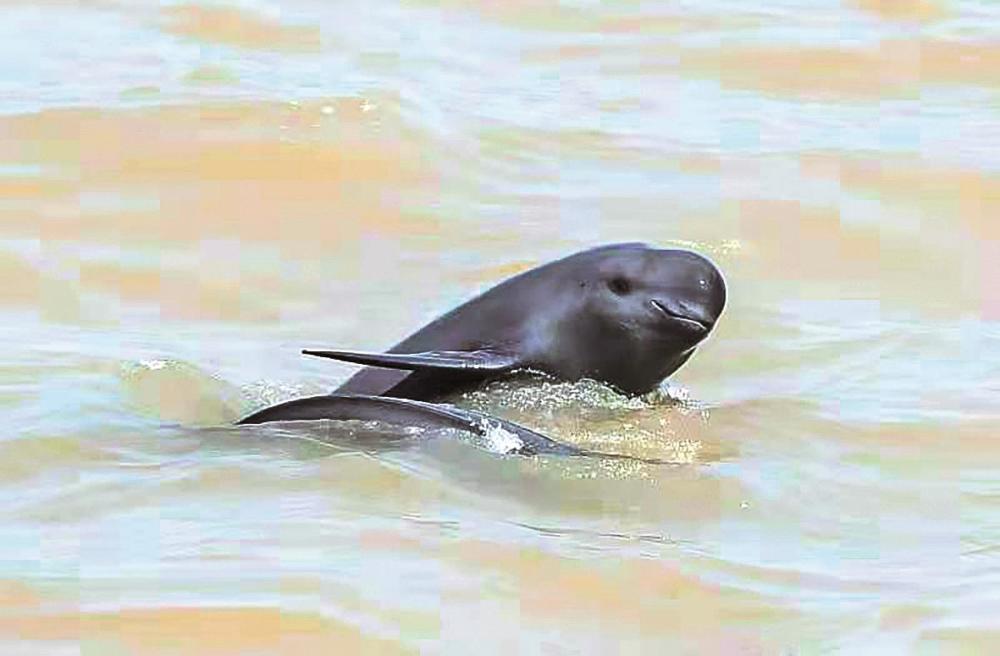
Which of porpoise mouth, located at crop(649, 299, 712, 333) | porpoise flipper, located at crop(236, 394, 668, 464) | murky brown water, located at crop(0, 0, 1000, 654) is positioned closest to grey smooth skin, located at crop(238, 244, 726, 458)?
porpoise mouth, located at crop(649, 299, 712, 333)

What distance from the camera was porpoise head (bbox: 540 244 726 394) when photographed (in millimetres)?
7102

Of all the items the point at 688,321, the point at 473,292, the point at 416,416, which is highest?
the point at 688,321

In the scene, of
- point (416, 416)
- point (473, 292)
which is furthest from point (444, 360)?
point (473, 292)

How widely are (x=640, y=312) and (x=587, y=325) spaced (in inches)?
7.3

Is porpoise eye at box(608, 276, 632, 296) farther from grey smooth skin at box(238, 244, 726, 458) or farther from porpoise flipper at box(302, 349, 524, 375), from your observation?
porpoise flipper at box(302, 349, 524, 375)

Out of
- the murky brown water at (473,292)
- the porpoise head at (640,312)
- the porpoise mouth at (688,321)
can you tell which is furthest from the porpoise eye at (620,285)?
the murky brown water at (473,292)

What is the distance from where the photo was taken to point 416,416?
6.54 meters

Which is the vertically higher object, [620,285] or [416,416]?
[620,285]

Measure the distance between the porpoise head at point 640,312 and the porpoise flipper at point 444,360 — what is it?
28 centimetres

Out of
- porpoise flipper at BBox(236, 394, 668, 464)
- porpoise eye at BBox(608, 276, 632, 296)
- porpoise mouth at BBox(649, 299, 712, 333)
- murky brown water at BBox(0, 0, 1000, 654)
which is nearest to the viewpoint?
murky brown water at BBox(0, 0, 1000, 654)

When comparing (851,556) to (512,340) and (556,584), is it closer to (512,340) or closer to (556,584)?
(556,584)

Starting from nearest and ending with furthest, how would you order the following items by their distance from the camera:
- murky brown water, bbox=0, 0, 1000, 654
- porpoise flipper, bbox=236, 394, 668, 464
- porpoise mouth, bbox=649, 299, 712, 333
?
1. murky brown water, bbox=0, 0, 1000, 654
2. porpoise flipper, bbox=236, 394, 668, 464
3. porpoise mouth, bbox=649, 299, 712, 333

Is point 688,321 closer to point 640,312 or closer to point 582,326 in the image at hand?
point 640,312

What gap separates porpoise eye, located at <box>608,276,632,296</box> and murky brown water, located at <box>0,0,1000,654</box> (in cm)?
33
